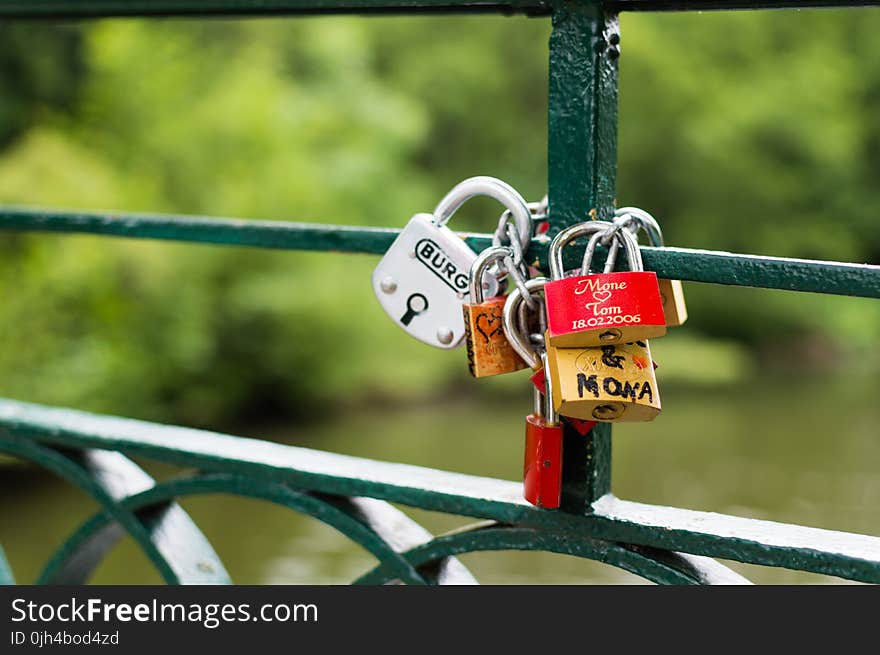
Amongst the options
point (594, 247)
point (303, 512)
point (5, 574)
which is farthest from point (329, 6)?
point (5, 574)

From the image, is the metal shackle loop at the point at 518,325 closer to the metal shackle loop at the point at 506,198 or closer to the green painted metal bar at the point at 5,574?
the metal shackle loop at the point at 506,198

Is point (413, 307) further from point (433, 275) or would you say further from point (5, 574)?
point (5, 574)

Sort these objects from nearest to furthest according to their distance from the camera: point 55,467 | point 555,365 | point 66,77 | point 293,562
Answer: point 555,365 < point 55,467 < point 293,562 < point 66,77

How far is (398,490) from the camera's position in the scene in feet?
2.32

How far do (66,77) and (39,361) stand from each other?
145 inches

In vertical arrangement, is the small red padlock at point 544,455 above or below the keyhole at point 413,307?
below

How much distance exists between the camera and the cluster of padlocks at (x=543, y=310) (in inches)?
22.7

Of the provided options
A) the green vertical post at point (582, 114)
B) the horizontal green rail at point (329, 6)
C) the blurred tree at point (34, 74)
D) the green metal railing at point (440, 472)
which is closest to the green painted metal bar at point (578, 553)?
the green metal railing at point (440, 472)

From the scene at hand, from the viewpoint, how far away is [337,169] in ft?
28.2

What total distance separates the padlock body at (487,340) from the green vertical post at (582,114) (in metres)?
0.07

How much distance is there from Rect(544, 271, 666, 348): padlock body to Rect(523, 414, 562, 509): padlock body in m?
0.07

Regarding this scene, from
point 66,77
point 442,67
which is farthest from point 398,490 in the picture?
point 442,67
